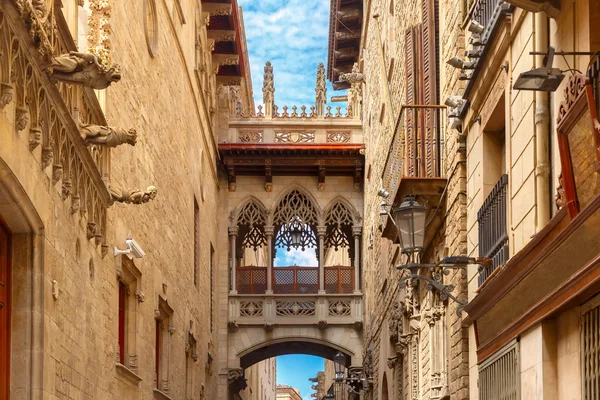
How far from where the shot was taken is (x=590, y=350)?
24.0 ft

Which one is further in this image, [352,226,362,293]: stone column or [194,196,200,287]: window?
[352,226,362,293]: stone column

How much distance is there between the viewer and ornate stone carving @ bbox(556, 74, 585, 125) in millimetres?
7223

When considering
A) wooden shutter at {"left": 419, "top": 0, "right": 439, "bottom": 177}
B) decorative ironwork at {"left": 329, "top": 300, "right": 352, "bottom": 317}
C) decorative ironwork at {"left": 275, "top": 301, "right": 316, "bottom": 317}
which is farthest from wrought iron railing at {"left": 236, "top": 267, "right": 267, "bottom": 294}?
wooden shutter at {"left": 419, "top": 0, "right": 439, "bottom": 177}

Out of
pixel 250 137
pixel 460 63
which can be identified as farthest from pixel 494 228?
pixel 250 137

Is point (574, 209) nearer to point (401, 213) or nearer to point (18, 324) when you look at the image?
point (401, 213)

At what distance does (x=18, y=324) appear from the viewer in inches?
385

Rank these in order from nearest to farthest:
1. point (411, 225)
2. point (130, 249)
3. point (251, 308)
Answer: point (411, 225), point (130, 249), point (251, 308)

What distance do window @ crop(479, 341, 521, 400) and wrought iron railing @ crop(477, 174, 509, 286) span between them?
78 centimetres

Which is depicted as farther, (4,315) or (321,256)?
(321,256)

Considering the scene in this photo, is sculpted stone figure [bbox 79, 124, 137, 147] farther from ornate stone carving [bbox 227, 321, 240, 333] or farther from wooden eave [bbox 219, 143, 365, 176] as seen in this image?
ornate stone carving [bbox 227, 321, 240, 333]

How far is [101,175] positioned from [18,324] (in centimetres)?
382

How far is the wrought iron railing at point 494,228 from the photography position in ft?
32.7

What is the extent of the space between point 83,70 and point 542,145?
3700mm

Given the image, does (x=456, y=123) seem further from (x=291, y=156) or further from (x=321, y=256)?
(x=321, y=256)
